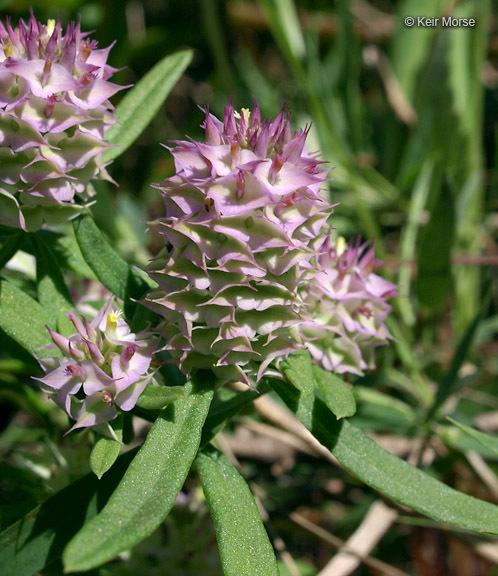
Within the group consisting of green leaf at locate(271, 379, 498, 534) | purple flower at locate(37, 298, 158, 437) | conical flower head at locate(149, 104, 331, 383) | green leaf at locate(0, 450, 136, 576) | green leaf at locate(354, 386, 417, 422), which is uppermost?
conical flower head at locate(149, 104, 331, 383)

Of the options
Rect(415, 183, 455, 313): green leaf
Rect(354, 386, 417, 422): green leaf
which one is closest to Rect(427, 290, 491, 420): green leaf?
Rect(354, 386, 417, 422): green leaf

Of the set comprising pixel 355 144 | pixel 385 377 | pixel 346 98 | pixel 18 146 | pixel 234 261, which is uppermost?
pixel 18 146

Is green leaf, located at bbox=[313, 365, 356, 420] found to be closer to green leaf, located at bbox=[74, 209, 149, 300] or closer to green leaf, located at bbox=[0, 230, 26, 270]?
green leaf, located at bbox=[74, 209, 149, 300]

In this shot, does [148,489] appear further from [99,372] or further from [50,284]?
[50,284]

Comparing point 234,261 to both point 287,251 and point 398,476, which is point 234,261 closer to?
point 287,251

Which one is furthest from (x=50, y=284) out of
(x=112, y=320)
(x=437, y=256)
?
(x=437, y=256)

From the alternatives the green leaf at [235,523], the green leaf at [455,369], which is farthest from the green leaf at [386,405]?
the green leaf at [235,523]

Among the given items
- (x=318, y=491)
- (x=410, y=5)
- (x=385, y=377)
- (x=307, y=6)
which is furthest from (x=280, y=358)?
(x=307, y=6)
